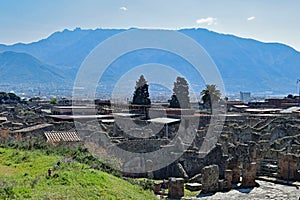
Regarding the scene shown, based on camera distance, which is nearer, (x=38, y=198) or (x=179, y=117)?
(x=38, y=198)

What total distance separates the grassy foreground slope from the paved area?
15.4 ft

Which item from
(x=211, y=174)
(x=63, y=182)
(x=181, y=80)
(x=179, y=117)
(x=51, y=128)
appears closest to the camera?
(x=63, y=182)

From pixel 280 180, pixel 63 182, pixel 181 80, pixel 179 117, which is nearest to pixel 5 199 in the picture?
pixel 63 182

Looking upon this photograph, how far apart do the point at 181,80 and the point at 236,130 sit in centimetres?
2207

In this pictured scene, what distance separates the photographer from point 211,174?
69.7 feet

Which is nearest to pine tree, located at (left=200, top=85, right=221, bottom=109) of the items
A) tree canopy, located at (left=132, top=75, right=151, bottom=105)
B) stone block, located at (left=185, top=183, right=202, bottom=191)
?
tree canopy, located at (left=132, top=75, right=151, bottom=105)

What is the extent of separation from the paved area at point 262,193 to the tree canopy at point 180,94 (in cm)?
3314

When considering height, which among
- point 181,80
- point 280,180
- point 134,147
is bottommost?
point 280,180

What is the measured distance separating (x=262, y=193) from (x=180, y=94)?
35182mm

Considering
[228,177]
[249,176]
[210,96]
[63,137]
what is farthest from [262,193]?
[210,96]

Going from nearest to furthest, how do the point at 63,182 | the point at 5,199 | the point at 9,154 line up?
1. the point at 5,199
2. the point at 63,182
3. the point at 9,154

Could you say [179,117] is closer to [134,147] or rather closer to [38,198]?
[134,147]

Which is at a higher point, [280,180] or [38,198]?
[38,198]

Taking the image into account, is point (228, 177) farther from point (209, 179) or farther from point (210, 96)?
point (210, 96)
